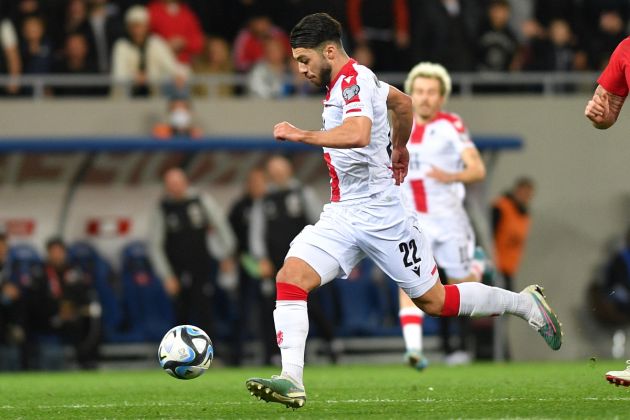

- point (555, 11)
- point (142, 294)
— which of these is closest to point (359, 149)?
point (142, 294)

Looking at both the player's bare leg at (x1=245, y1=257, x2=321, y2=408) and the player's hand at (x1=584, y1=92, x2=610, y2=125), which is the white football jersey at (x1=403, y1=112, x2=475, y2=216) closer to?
the player's hand at (x1=584, y1=92, x2=610, y2=125)

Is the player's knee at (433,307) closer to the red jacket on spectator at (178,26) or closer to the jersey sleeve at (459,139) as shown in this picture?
the jersey sleeve at (459,139)

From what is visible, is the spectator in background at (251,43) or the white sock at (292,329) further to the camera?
the spectator in background at (251,43)

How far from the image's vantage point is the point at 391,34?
18453mm

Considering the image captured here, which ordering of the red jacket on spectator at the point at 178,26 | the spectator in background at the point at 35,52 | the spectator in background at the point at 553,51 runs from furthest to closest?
the spectator in background at the point at 553,51 < the red jacket on spectator at the point at 178,26 < the spectator in background at the point at 35,52

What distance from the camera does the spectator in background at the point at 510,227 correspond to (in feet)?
56.4

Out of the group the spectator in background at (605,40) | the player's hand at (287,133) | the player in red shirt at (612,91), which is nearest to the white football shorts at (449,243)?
the player in red shirt at (612,91)

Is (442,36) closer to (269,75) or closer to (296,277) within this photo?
(269,75)

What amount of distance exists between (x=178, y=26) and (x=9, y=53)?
6.71ft

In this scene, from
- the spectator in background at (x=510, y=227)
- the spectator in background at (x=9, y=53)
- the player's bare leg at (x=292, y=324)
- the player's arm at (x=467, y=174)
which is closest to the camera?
the player's bare leg at (x=292, y=324)

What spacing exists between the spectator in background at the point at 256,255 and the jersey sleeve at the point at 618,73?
25.2 feet

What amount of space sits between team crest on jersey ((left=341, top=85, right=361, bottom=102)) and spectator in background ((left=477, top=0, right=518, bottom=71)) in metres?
10.8

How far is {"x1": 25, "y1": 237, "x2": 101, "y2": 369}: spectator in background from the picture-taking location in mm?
15438

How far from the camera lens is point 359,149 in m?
8.04
